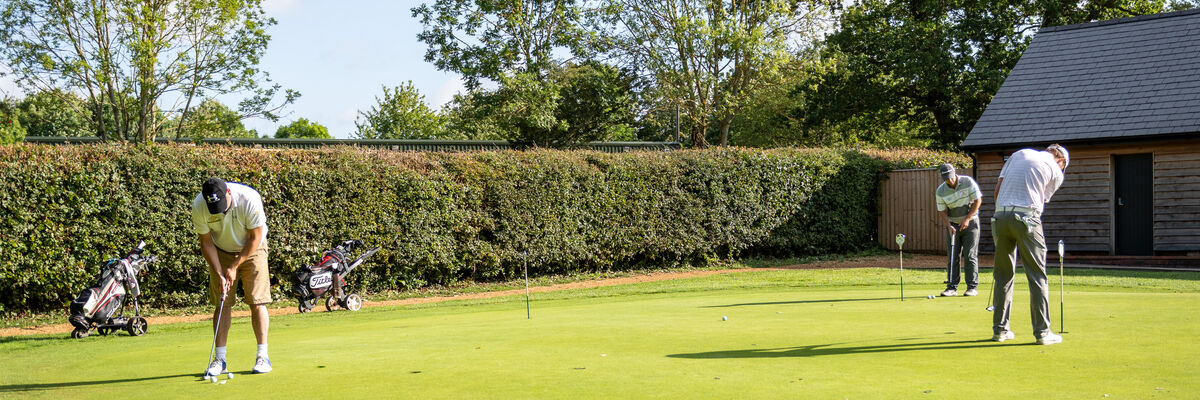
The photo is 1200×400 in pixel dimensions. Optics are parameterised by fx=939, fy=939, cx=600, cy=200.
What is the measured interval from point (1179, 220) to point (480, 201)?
47.1ft

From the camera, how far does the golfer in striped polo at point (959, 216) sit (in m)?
11.9

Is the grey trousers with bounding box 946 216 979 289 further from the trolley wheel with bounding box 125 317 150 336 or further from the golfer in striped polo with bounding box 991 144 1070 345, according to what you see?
the trolley wheel with bounding box 125 317 150 336

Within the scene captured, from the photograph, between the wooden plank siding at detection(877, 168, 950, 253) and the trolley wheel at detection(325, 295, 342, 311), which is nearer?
the trolley wheel at detection(325, 295, 342, 311)

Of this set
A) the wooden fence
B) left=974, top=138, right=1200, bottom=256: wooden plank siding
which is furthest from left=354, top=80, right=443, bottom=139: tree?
left=974, top=138, right=1200, bottom=256: wooden plank siding

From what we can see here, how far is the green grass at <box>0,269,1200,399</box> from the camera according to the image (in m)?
5.55

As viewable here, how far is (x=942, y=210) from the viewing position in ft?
40.9

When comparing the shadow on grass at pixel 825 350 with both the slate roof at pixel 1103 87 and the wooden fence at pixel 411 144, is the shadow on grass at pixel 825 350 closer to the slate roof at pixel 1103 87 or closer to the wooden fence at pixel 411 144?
the slate roof at pixel 1103 87

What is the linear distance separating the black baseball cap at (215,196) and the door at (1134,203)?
19540 mm

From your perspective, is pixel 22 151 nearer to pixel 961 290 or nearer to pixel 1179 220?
pixel 961 290

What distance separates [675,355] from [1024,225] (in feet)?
9.47

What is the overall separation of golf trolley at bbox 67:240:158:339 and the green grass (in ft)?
0.60

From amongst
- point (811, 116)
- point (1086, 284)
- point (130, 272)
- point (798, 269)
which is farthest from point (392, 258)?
point (811, 116)

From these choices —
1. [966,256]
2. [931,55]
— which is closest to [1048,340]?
[966,256]

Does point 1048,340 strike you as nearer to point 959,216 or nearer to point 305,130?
point 959,216
